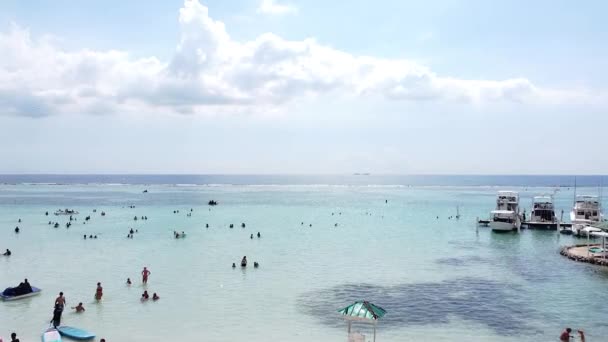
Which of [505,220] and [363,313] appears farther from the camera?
[505,220]

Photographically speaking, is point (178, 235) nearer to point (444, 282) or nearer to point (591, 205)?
point (444, 282)

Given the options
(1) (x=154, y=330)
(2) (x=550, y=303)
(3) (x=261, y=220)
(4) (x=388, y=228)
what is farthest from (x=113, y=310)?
(3) (x=261, y=220)

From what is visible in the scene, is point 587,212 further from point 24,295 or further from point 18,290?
point 18,290

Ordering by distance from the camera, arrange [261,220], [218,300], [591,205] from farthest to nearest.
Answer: [261,220]
[591,205]
[218,300]

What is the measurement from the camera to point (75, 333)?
26.1 m

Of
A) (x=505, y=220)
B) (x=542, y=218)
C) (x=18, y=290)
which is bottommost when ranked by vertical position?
(x=18, y=290)

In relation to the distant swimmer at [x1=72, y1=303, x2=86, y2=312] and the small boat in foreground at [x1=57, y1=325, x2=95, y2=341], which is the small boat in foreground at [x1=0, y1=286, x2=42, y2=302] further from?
the small boat in foreground at [x1=57, y1=325, x2=95, y2=341]

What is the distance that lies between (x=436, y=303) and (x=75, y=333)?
21.0 metres

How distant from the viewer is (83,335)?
1019 inches

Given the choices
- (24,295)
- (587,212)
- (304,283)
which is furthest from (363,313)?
(587,212)

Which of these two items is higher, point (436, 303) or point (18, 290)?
point (436, 303)

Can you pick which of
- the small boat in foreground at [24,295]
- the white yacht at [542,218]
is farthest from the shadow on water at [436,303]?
the white yacht at [542,218]

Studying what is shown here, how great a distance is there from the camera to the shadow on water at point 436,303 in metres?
28.8

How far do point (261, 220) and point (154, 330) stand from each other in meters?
58.6
